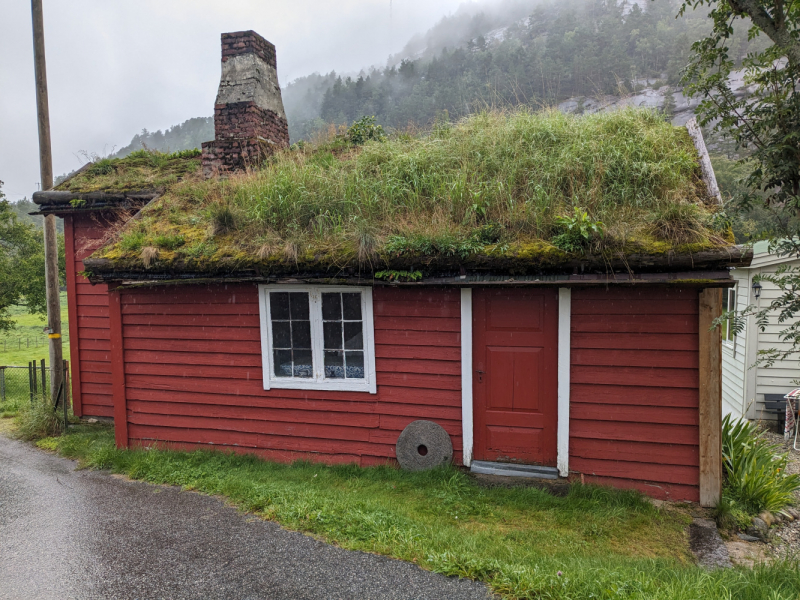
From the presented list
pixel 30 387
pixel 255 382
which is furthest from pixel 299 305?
pixel 30 387

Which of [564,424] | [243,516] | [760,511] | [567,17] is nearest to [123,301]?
[243,516]

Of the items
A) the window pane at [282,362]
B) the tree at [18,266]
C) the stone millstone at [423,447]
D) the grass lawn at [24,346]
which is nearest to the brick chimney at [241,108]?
the window pane at [282,362]

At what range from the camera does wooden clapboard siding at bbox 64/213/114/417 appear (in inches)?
356

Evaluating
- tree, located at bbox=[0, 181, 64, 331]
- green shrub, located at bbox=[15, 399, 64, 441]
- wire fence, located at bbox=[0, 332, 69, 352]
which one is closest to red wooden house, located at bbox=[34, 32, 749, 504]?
green shrub, located at bbox=[15, 399, 64, 441]

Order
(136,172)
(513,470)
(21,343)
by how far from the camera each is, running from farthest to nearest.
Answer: (21,343) < (136,172) < (513,470)

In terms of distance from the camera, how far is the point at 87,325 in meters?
9.23

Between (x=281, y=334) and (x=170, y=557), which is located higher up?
(x=281, y=334)

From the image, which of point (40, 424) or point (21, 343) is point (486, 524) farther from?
point (21, 343)

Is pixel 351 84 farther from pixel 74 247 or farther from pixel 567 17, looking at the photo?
pixel 74 247

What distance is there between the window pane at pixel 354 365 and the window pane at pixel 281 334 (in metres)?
0.84

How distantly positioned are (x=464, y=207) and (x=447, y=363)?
6.25 feet

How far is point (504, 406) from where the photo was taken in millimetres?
5883

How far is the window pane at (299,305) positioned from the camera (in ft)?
21.2

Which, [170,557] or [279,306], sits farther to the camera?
[279,306]
